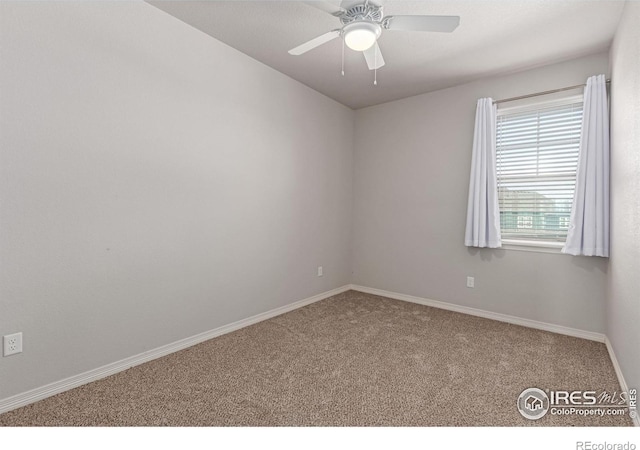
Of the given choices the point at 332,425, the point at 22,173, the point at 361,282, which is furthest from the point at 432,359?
the point at 22,173

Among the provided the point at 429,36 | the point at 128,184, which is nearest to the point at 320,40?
the point at 429,36

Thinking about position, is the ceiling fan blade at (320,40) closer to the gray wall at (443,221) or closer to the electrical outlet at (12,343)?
the gray wall at (443,221)

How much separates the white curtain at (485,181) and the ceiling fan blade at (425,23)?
66.5 inches

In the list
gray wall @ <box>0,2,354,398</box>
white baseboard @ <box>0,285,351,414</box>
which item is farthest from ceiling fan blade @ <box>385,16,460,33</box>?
white baseboard @ <box>0,285,351,414</box>

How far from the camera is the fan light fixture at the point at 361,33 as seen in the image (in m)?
1.93

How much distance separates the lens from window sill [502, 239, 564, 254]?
3090 millimetres

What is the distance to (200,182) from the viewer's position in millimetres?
2725

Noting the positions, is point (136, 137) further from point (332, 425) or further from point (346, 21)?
point (332, 425)

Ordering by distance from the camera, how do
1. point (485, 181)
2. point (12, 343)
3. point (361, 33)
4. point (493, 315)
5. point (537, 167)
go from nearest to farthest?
point (12, 343), point (361, 33), point (537, 167), point (485, 181), point (493, 315)

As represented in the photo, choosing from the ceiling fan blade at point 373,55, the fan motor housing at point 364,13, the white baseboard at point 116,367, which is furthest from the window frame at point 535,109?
the white baseboard at point 116,367

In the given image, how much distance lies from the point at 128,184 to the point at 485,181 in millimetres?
3253

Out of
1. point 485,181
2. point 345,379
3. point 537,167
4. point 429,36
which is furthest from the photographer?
point 485,181

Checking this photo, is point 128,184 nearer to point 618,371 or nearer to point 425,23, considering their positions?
point 425,23

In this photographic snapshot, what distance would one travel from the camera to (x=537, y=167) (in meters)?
3.21
